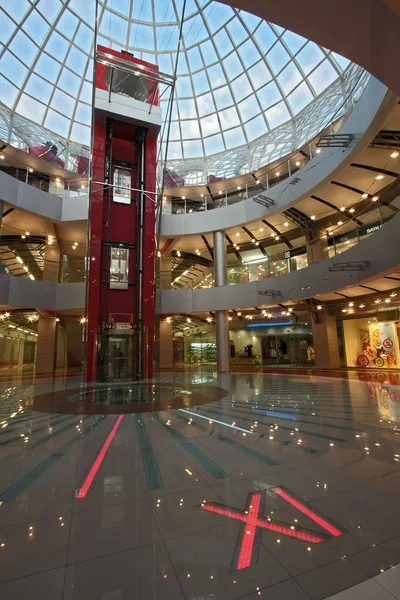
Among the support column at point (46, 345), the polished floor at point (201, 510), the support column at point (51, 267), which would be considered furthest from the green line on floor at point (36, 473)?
the support column at point (46, 345)

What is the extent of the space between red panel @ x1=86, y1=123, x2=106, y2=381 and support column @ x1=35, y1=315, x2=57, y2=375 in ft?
30.0

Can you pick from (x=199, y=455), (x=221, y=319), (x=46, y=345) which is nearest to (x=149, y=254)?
(x=221, y=319)

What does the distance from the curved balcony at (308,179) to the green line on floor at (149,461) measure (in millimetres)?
13346

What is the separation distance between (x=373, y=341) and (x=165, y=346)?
1553 cm

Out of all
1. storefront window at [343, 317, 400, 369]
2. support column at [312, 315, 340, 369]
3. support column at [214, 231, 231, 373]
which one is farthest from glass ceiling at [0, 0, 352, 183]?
storefront window at [343, 317, 400, 369]

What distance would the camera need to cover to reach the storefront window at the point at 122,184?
17.9 metres

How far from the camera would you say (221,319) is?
22.3 metres

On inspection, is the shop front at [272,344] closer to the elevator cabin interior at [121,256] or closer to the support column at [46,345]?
the elevator cabin interior at [121,256]

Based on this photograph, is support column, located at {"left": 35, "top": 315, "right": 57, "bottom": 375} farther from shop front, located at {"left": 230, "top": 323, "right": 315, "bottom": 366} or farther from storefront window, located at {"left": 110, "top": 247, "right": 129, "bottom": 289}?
shop front, located at {"left": 230, "top": 323, "right": 315, "bottom": 366}

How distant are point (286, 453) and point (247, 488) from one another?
4.53 ft

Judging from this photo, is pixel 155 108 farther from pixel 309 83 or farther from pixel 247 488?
pixel 247 488

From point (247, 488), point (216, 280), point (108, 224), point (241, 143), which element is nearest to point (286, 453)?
point (247, 488)

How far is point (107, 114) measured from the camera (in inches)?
670

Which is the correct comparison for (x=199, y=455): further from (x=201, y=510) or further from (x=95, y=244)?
(x=95, y=244)
